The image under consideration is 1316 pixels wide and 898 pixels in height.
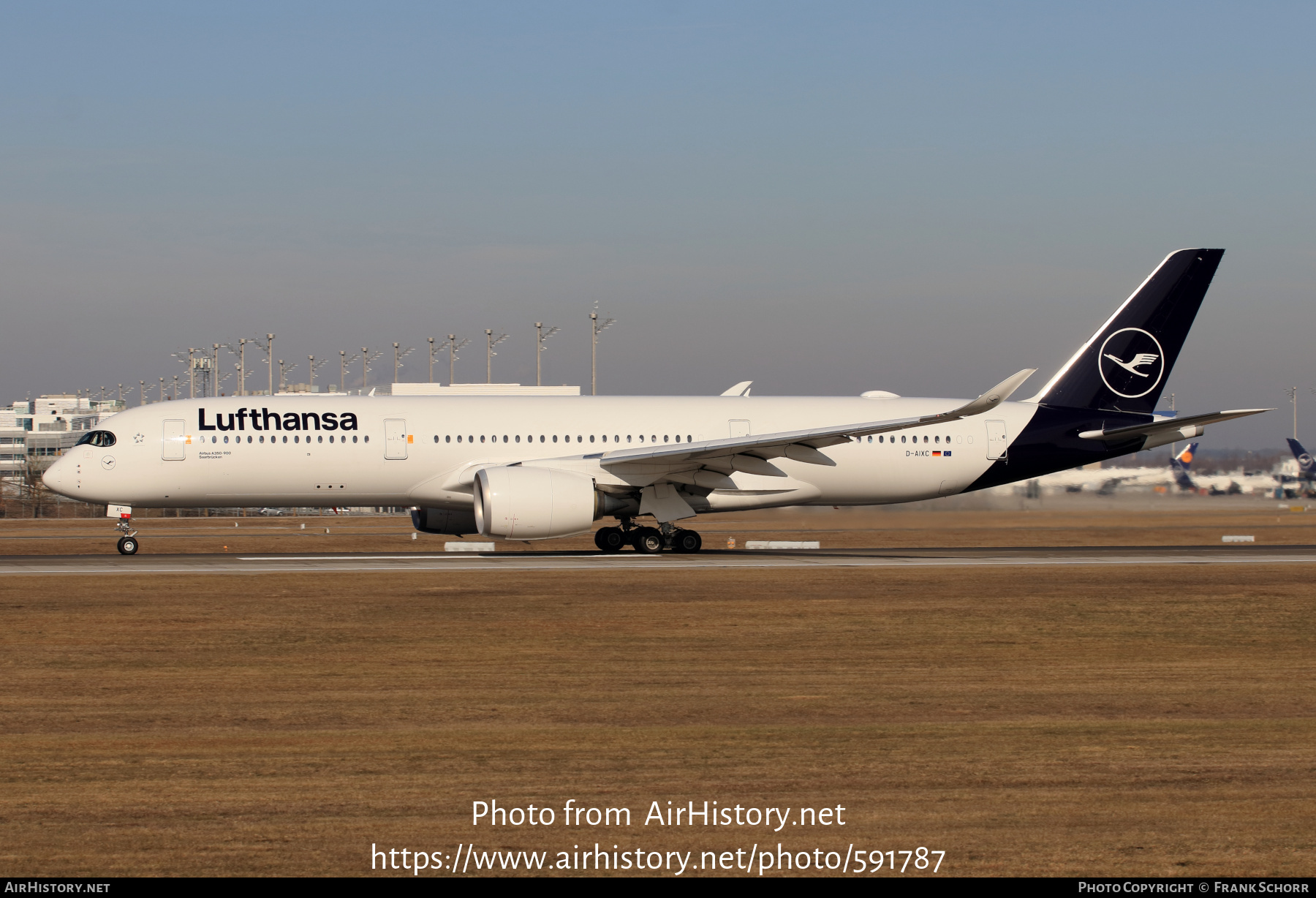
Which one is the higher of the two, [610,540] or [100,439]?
[100,439]

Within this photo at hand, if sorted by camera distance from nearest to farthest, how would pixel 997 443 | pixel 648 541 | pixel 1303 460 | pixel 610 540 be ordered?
pixel 648 541 → pixel 610 540 → pixel 997 443 → pixel 1303 460

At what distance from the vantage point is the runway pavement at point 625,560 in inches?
1021

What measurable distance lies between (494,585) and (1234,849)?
15.9 meters

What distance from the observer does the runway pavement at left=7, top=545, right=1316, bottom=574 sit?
25.9 meters

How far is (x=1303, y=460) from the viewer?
93938 mm

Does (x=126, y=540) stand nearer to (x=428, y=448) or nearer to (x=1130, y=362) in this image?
(x=428, y=448)

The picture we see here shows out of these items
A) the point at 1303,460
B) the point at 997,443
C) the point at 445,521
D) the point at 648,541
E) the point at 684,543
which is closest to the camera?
the point at 648,541

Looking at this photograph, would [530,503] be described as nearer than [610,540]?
Yes

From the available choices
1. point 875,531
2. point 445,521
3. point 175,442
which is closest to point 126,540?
point 175,442

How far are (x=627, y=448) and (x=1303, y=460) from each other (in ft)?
259

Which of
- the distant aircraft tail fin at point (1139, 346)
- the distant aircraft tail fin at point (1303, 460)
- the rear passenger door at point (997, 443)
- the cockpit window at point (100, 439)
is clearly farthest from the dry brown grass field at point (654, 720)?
the distant aircraft tail fin at point (1303, 460)

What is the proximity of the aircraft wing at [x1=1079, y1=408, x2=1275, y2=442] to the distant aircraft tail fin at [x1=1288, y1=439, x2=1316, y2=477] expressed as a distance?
189 feet

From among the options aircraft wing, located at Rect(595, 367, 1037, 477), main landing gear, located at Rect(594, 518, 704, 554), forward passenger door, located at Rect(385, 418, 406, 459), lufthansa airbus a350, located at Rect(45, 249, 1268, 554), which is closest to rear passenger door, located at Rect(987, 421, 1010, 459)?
lufthansa airbus a350, located at Rect(45, 249, 1268, 554)

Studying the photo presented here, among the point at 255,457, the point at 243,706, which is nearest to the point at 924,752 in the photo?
the point at 243,706
